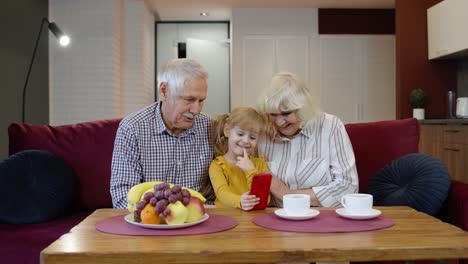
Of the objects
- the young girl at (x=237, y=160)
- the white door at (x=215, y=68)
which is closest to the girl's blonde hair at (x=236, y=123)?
the young girl at (x=237, y=160)

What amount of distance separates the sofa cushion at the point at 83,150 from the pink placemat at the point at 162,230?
118cm

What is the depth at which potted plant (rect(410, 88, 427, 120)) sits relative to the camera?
504 centimetres

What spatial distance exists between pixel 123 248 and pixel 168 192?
22 centimetres

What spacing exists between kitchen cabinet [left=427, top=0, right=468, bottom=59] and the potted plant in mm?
416

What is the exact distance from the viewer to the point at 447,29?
15.4 ft

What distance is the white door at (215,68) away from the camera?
7.41m

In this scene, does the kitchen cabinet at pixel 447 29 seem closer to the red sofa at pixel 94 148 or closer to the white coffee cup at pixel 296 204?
the red sofa at pixel 94 148

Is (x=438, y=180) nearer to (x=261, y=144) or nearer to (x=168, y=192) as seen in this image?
(x=261, y=144)

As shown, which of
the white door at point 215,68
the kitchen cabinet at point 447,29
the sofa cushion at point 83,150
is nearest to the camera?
the sofa cushion at point 83,150

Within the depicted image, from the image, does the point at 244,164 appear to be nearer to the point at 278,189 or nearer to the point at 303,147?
the point at 278,189

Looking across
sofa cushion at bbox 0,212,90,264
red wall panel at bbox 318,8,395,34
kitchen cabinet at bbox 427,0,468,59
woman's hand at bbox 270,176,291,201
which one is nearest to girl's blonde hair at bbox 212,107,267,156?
woman's hand at bbox 270,176,291,201

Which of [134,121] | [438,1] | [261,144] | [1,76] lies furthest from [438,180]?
[438,1]

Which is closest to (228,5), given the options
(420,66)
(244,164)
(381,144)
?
(420,66)

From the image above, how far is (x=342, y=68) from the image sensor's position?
6.83 m
